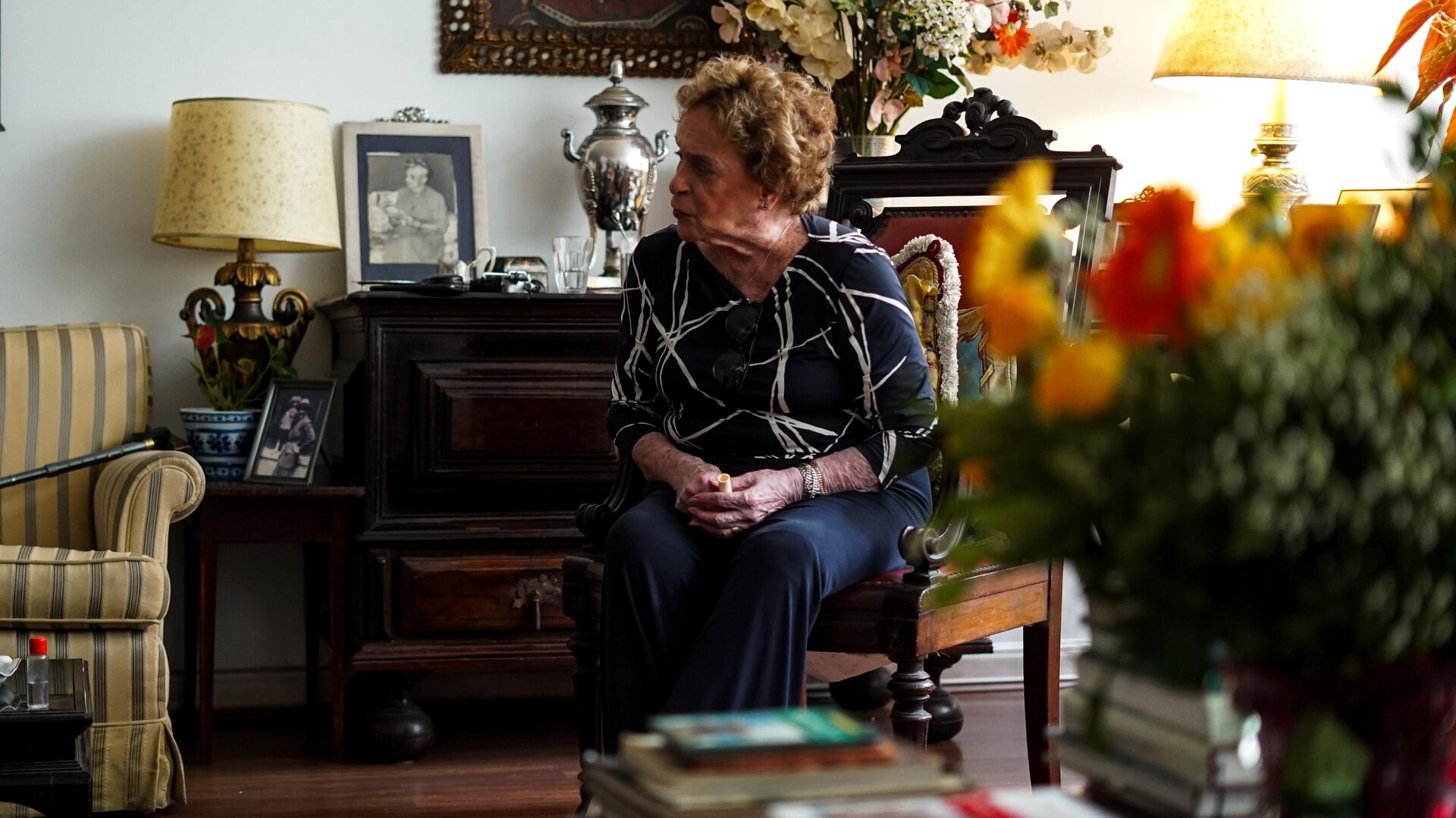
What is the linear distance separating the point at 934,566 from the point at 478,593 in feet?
4.04

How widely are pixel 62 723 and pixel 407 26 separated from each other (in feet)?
6.28

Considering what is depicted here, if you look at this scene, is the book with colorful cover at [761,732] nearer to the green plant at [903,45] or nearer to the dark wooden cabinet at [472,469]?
the dark wooden cabinet at [472,469]

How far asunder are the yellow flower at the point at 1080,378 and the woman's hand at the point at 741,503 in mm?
1342

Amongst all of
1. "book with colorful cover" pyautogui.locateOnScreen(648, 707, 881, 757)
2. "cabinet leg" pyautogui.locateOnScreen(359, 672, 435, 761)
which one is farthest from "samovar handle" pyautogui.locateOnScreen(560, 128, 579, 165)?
"book with colorful cover" pyautogui.locateOnScreen(648, 707, 881, 757)

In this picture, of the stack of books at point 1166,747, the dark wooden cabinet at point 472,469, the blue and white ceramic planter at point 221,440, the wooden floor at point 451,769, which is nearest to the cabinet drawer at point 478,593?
the dark wooden cabinet at point 472,469

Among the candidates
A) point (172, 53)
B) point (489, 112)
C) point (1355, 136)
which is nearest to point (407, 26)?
point (489, 112)

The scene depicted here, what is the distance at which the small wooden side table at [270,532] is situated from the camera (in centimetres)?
303

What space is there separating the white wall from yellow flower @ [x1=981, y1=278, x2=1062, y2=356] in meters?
2.80

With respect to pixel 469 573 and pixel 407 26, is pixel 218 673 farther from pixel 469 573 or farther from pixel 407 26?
pixel 407 26

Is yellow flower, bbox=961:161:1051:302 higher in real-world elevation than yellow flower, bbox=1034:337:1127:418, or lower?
higher

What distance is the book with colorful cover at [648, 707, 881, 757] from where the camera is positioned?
3.29 feet

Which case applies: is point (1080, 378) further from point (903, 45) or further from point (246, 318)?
point (246, 318)

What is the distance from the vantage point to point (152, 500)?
2.74 m

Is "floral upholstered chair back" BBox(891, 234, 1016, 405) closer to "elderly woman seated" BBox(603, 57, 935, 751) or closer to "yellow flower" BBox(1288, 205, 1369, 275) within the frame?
"elderly woman seated" BBox(603, 57, 935, 751)
